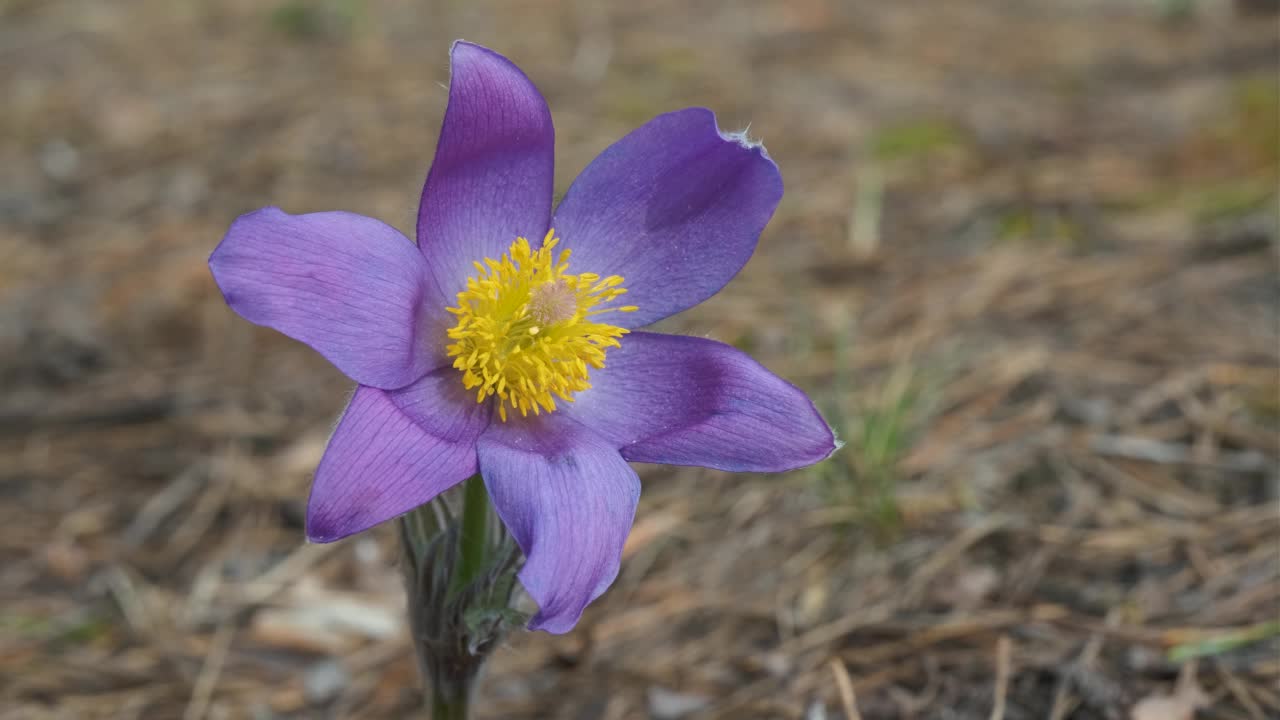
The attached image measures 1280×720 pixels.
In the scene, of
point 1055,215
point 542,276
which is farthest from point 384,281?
point 1055,215

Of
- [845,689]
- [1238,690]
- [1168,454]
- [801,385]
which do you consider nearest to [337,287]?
[845,689]

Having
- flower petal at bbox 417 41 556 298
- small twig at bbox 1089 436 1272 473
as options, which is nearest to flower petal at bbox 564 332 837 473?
flower petal at bbox 417 41 556 298

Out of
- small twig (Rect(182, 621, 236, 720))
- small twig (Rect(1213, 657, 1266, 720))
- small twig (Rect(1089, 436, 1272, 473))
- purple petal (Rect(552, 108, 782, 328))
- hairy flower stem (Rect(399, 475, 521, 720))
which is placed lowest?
small twig (Rect(182, 621, 236, 720))

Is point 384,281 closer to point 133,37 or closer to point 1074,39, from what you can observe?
point 133,37

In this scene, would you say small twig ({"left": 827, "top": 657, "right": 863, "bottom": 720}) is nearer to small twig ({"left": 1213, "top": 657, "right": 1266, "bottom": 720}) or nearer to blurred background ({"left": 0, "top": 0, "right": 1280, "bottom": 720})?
blurred background ({"left": 0, "top": 0, "right": 1280, "bottom": 720})

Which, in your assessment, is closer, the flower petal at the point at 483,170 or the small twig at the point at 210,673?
the flower petal at the point at 483,170

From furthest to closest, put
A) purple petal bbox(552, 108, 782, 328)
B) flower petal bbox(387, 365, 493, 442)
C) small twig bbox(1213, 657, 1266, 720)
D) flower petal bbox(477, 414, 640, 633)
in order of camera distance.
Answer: small twig bbox(1213, 657, 1266, 720) < purple petal bbox(552, 108, 782, 328) < flower petal bbox(387, 365, 493, 442) < flower petal bbox(477, 414, 640, 633)

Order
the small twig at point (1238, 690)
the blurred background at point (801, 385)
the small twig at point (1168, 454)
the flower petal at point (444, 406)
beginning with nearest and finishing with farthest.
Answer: the flower petal at point (444, 406) → the small twig at point (1238, 690) → the blurred background at point (801, 385) → the small twig at point (1168, 454)

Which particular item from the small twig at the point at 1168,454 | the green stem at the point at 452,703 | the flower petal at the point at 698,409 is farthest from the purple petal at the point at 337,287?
the small twig at the point at 1168,454

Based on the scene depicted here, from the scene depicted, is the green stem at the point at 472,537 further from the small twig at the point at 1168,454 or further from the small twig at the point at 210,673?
the small twig at the point at 1168,454
